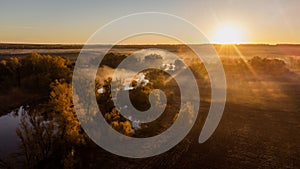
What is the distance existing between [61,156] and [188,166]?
7.28 metres

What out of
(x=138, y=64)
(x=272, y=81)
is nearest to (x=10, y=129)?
(x=272, y=81)

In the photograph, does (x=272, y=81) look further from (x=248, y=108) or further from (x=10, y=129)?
(x=10, y=129)

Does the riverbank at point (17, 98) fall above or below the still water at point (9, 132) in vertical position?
above

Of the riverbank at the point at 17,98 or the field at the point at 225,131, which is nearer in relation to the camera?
the field at the point at 225,131

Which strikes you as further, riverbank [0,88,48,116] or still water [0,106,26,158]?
riverbank [0,88,48,116]

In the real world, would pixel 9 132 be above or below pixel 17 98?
below

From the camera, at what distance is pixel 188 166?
18.2 metres

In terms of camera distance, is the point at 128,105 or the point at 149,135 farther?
the point at 128,105

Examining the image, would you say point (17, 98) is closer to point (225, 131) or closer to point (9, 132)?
point (9, 132)

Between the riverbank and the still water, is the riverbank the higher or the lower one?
the higher one

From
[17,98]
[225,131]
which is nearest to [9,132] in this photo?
[17,98]

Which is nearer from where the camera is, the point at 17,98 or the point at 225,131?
the point at 225,131

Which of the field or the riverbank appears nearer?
the field

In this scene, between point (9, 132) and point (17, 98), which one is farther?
point (17, 98)
